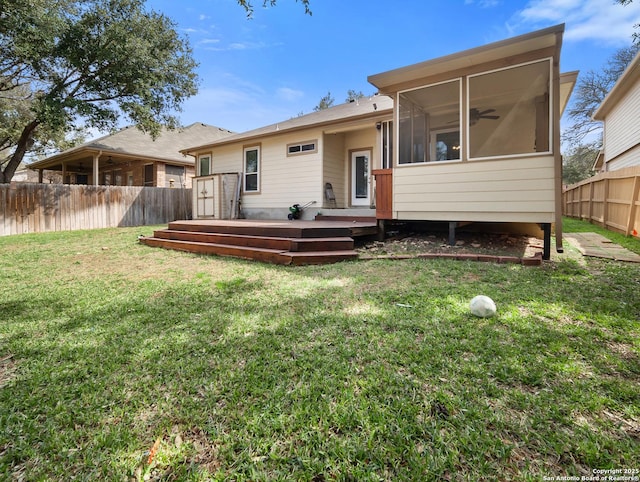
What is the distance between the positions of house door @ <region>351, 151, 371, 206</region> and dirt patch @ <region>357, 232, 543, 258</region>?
10.0 feet

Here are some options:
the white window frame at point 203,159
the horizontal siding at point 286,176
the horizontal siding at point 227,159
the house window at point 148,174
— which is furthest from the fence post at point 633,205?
the house window at point 148,174

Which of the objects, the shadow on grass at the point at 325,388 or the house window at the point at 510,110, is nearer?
the shadow on grass at the point at 325,388

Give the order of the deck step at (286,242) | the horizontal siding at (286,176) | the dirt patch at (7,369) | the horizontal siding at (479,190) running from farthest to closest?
the horizontal siding at (286,176) < the deck step at (286,242) < the horizontal siding at (479,190) < the dirt patch at (7,369)

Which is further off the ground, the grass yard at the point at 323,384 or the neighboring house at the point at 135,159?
the neighboring house at the point at 135,159

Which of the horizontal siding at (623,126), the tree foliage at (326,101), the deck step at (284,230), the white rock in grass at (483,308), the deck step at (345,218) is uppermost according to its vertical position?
the tree foliage at (326,101)

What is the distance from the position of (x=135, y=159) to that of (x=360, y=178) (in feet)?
37.9

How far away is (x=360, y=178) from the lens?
383 inches

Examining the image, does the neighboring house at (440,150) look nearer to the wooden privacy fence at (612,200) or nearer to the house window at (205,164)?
the house window at (205,164)

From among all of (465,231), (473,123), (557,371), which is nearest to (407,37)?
(473,123)

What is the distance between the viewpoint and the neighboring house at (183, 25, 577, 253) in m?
4.96

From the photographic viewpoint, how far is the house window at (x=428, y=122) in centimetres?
636

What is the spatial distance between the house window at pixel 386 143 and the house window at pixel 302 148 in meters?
2.16

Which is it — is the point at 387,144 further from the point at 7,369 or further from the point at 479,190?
the point at 7,369

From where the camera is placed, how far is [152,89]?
11.5 metres
